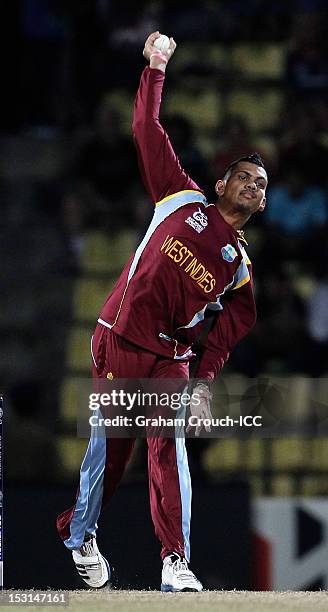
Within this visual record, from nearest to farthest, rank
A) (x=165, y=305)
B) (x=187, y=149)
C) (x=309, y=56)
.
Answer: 1. (x=165, y=305)
2. (x=187, y=149)
3. (x=309, y=56)

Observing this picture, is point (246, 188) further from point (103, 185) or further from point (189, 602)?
point (103, 185)

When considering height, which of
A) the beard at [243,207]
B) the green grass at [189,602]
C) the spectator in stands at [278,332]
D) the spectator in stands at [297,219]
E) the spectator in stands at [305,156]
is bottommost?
the green grass at [189,602]

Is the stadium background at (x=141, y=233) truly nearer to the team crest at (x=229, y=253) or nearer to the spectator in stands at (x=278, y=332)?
the spectator in stands at (x=278, y=332)

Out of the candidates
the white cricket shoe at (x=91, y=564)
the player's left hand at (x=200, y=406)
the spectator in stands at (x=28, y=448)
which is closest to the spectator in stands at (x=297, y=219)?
the spectator in stands at (x=28, y=448)

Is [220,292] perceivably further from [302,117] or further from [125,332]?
[302,117]

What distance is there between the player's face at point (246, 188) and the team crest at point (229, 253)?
0.18 metres

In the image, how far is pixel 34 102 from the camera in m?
10.6

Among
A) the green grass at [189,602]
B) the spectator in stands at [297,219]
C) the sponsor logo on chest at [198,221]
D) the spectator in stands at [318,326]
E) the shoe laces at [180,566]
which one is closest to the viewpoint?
the green grass at [189,602]

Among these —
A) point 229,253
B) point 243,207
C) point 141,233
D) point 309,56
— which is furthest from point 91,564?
point 309,56

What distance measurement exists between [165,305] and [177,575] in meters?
1.20

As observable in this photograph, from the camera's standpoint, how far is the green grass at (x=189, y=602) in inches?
198

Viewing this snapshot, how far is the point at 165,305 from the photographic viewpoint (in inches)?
Result: 223

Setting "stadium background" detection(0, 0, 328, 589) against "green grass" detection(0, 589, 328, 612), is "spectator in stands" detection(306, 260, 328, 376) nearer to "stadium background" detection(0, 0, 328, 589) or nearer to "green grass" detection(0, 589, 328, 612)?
"stadium background" detection(0, 0, 328, 589)

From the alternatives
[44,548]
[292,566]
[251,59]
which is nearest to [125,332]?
[44,548]
